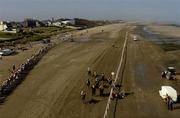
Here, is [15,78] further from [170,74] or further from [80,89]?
[170,74]

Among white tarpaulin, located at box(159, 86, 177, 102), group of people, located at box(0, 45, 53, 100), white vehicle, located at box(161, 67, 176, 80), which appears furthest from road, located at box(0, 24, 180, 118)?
white vehicle, located at box(161, 67, 176, 80)

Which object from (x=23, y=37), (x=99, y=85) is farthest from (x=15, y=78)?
(x=23, y=37)

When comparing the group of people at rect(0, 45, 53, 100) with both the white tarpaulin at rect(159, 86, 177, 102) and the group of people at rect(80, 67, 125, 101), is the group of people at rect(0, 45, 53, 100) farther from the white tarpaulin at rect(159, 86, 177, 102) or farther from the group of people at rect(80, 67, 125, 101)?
the white tarpaulin at rect(159, 86, 177, 102)

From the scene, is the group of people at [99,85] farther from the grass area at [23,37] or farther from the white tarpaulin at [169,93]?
the grass area at [23,37]

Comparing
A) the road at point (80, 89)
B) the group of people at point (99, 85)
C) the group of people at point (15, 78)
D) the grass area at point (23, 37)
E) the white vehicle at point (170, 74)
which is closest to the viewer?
the road at point (80, 89)

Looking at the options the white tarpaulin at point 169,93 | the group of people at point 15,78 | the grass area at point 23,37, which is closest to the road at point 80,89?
the white tarpaulin at point 169,93

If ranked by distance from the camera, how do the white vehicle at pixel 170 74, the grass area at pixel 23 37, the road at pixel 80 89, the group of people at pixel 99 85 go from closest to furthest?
the road at pixel 80 89, the group of people at pixel 99 85, the white vehicle at pixel 170 74, the grass area at pixel 23 37
